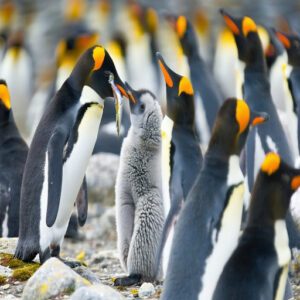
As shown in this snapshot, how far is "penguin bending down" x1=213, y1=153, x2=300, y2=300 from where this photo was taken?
17.2 ft

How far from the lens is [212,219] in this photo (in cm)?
546

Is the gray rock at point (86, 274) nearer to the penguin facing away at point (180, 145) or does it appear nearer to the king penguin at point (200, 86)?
the penguin facing away at point (180, 145)

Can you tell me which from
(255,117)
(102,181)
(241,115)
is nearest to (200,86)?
(102,181)

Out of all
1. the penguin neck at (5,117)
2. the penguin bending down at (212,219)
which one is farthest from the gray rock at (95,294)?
the penguin neck at (5,117)

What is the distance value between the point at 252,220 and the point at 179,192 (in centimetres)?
102

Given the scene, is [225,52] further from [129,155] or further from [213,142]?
[213,142]

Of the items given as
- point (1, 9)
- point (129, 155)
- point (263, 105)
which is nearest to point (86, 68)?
point (129, 155)

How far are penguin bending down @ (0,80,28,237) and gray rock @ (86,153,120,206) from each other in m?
2.65

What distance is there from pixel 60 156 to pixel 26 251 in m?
0.67

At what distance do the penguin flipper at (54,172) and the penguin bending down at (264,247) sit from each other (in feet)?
5.26

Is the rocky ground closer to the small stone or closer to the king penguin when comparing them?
the small stone

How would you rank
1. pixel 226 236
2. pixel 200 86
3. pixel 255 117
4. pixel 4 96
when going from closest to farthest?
pixel 226 236 → pixel 255 117 → pixel 4 96 → pixel 200 86

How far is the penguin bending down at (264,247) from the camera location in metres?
5.23

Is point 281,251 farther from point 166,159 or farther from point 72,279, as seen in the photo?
point 166,159
